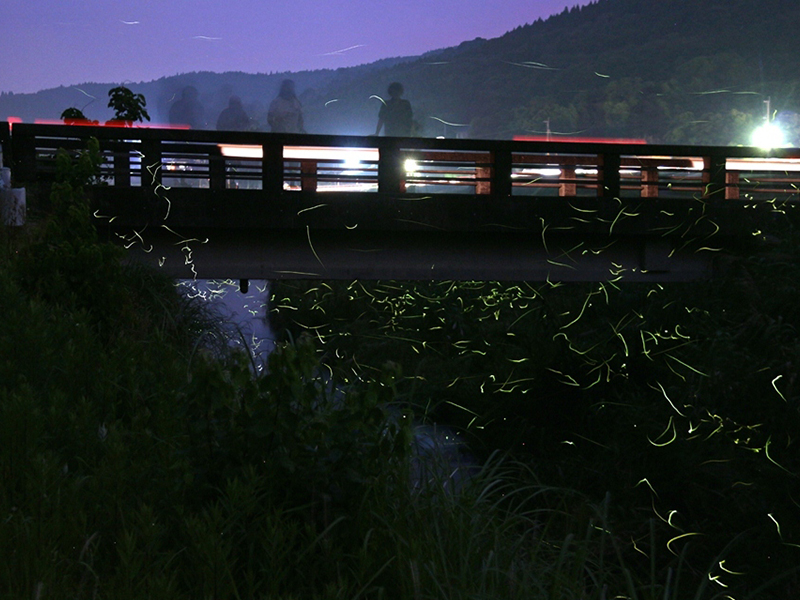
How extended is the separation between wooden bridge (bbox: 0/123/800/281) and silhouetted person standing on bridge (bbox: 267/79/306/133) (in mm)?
10321

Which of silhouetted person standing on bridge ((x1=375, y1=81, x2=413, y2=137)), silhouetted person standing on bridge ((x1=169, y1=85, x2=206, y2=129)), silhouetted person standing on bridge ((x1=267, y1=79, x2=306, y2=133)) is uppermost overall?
silhouetted person standing on bridge ((x1=169, y1=85, x2=206, y2=129))

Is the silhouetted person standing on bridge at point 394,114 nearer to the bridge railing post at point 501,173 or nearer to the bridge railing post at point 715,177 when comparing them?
the bridge railing post at point 501,173

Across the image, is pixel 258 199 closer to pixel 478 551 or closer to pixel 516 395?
pixel 516 395

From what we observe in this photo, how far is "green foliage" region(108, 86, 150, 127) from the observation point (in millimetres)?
20078

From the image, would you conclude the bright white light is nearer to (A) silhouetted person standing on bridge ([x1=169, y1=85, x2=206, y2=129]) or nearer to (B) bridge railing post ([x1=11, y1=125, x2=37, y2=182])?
(B) bridge railing post ([x1=11, y1=125, x2=37, y2=182])

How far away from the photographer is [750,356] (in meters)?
11.4

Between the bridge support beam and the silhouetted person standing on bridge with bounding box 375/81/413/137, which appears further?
the silhouetted person standing on bridge with bounding box 375/81/413/137


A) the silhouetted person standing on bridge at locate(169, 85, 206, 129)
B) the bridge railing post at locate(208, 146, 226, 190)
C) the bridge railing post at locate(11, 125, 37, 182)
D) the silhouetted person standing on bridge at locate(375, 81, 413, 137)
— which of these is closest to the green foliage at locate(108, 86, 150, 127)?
the bridge railing post at locate(208, 146, 226, 190)

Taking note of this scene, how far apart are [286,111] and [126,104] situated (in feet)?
14.6

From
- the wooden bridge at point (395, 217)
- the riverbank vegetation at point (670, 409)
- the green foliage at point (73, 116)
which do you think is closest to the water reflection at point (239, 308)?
the wooden bridge at point (395, 217)

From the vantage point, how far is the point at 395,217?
37.9 feet

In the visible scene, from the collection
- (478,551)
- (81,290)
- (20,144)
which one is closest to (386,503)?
(478,551)

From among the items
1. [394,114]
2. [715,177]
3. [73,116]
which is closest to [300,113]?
[73,116]

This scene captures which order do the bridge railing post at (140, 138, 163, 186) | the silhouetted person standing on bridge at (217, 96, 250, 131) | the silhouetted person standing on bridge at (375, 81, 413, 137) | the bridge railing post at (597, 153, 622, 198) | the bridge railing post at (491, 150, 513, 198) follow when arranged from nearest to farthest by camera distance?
the bridge railing post at (140, 138, 163, 186)
the bridge railing post at (491, 150, 513, 198)
the bridge railing post at (597, 153, 622, 198)
the silhouetted person standing on bridge at (375, 81, 413, 137)
the silhouetted person standing on bridge at (217, 96, 250, 131)
